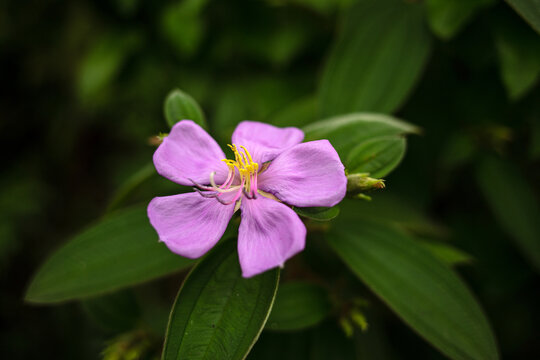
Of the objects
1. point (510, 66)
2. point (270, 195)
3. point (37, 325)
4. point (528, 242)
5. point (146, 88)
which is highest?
point (510, 66)

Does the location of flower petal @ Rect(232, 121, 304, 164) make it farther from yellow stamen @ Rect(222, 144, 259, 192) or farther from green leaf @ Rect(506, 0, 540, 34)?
green leaf @ Rect(506, 0, 540, 34)

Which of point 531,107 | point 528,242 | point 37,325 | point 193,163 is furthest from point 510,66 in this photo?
point 37,325

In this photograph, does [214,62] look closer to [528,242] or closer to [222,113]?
[222,113]

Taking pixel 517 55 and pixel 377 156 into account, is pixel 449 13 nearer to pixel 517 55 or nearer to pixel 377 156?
pixel 517 55

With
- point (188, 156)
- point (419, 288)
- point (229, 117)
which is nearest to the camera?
point (188, 156)

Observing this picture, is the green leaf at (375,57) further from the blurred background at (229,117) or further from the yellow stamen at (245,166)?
the yellow stamen at (245,166)

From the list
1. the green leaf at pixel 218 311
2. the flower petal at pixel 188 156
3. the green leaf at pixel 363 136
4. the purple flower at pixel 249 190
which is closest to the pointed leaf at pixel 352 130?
the green leaf at pixel 363 136

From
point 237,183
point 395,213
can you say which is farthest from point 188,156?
point 395,213
